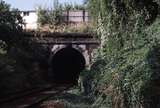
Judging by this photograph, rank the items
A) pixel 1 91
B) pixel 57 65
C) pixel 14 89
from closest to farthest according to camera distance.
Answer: pixel 1 91 < pixel 14 89 < pixel 57 65

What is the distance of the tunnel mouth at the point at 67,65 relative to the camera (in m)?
50.1

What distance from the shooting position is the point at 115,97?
13.3 metres

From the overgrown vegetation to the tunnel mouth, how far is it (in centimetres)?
2883

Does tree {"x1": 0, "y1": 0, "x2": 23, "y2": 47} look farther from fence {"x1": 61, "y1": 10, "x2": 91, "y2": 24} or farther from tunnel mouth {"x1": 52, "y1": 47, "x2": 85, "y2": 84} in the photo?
fence {"x1": 61, "y1": 10, "x2": 91, "y2": 24}

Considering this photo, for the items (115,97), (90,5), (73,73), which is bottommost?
(73,73)

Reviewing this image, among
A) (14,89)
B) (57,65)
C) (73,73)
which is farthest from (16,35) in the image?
(73,73)

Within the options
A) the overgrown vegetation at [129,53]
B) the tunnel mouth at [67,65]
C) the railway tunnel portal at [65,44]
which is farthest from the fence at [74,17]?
the overgrown vegetation at [129,53]

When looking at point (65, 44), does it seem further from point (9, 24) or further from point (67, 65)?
point (9, 24)

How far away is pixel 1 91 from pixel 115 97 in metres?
14.7

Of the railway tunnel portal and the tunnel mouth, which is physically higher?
the railway tunnel portal

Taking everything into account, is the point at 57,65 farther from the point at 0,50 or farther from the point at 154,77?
the point at 154,77

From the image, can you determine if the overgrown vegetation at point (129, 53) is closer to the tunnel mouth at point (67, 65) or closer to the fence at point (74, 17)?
the fence at point (74, 17)

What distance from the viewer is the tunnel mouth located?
50.1 metres

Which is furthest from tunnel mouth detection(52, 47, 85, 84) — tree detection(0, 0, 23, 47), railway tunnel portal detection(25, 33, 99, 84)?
tree detection(0, 0, 23, 47)
